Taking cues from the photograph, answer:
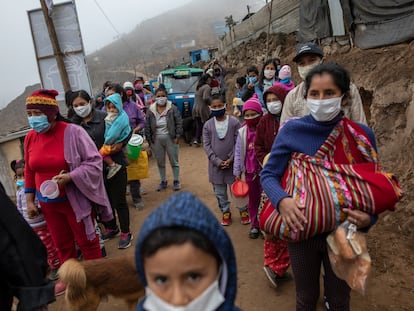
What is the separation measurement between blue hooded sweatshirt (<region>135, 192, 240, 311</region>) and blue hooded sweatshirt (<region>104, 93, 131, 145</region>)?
2.92m

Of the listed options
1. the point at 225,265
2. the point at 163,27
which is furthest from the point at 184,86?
the point at 163,27

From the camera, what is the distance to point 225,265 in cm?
115

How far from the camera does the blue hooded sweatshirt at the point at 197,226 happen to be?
3.54 feet

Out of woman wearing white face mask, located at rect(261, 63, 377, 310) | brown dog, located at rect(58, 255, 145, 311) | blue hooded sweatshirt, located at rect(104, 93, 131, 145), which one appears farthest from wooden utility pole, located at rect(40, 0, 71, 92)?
woman wearing white face mask, located at rect(261, 63, 377, 310)

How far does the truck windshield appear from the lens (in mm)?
11352

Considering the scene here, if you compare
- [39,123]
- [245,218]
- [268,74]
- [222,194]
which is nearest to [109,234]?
[222,194]

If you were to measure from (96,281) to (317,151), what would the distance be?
1.89 meters

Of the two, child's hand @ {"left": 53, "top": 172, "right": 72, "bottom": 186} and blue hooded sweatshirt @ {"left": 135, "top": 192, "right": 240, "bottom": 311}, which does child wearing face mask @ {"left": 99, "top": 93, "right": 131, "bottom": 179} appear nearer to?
child's hand @ {"left": 53, "top": 172, "right": 72, "bottom": 186}

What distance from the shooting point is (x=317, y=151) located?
1715 millimetres

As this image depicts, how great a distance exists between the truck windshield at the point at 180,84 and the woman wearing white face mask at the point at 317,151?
979 cm

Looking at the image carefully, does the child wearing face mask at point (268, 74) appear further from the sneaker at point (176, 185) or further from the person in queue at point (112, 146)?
the person in queue at point (112, 146)

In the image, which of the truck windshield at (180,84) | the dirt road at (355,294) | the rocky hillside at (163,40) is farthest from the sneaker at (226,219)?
the rocky hillside at (163,40)

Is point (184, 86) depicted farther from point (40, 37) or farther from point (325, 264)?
point (325, 264)

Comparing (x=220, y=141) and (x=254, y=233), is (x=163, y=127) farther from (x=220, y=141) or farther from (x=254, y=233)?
(x=254, y=233)
